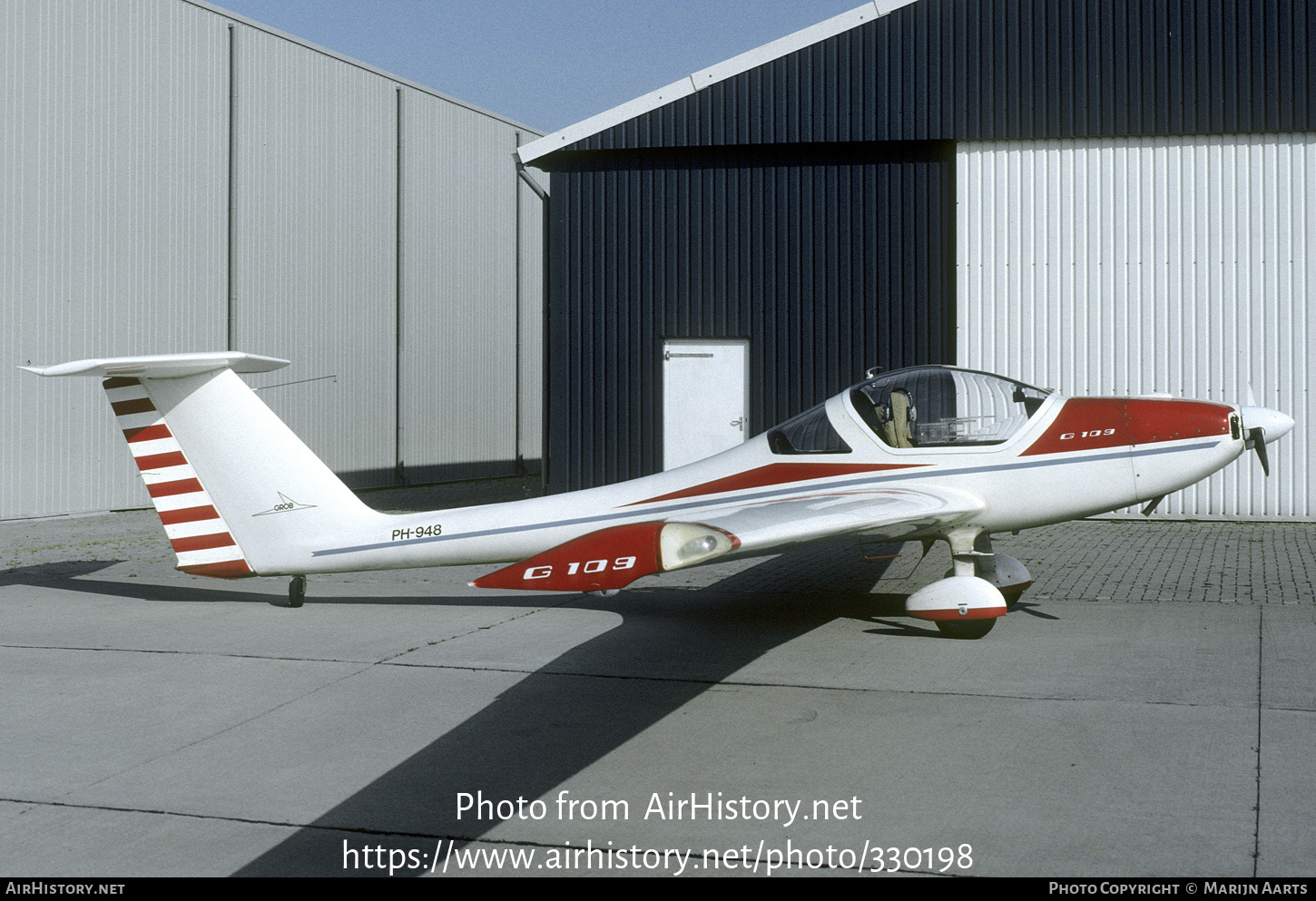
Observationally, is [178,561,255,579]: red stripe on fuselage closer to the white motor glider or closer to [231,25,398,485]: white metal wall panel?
the white motor glider

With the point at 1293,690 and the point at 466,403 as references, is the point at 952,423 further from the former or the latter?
the point at 466,403

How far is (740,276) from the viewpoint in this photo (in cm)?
1543

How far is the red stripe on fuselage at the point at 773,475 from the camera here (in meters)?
7.92

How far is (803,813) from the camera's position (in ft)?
13.9

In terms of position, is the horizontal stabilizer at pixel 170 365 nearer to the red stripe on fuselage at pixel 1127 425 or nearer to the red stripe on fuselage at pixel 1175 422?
the red stripe on fuselage at pixel 1127 425

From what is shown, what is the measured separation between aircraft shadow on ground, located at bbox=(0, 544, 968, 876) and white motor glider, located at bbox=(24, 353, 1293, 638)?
2.76 ft

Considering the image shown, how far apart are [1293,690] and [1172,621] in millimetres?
1898

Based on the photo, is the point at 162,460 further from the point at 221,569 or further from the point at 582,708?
the point at 582,708

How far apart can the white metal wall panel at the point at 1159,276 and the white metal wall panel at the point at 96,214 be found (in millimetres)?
12178

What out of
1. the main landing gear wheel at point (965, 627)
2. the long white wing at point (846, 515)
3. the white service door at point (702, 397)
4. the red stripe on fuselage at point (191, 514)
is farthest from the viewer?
the white service door at point (702, 397)

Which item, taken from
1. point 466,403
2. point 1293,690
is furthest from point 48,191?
point 1293,690

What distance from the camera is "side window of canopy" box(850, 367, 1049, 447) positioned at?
7.89 metres

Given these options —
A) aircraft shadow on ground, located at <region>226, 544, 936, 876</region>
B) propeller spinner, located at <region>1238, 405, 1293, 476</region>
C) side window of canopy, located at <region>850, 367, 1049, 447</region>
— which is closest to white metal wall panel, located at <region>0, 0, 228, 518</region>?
aircraft shadow on ground, located at <region>226, 544, 936, 876</region>

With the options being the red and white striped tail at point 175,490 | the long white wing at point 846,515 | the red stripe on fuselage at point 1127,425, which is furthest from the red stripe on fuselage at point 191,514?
the red stripe on fuselage at point 1127,425
